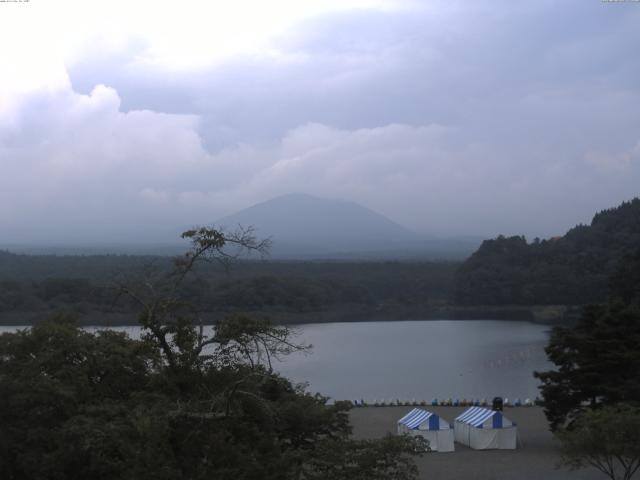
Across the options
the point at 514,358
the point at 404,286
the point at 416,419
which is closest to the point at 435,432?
the point at 416,419

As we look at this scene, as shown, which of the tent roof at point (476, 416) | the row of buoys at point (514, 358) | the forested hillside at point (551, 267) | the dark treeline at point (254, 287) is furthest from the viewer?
the forested hillside at point (551, 267)

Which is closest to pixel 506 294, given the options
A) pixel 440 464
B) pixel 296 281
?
pixel 296 281

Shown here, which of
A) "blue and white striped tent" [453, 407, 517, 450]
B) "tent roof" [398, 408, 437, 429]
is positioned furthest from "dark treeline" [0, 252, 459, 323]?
"blue and white striped tent" [453, 407, 517, 450]

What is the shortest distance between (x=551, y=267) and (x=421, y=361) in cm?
2434

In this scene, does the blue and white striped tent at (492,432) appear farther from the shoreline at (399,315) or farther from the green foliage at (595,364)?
the shoreline at (399,315)

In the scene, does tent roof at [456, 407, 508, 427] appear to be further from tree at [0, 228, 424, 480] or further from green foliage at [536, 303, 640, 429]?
tree at [0, 228, 424, 480]

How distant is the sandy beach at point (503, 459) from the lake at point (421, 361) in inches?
182

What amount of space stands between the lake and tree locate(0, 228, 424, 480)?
11295 millimetres

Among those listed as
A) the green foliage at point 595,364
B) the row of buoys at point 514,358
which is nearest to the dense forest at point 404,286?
the row of buoys at point 514,358

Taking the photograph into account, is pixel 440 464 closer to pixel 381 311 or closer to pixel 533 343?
pixel 533 343

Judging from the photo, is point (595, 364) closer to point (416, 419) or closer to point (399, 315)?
point (416, 419)

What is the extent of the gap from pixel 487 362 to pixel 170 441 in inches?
784

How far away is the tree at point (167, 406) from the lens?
5336mm

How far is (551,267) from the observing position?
46688 millimetres
